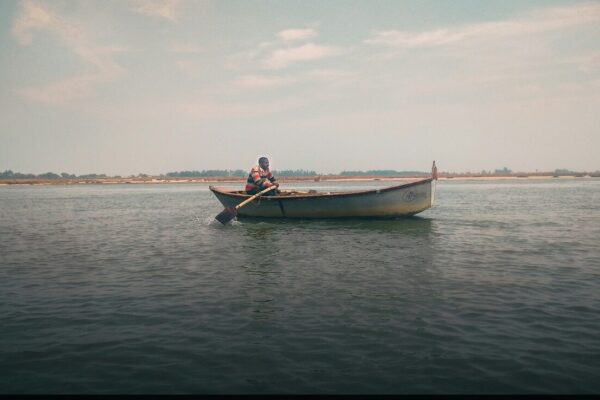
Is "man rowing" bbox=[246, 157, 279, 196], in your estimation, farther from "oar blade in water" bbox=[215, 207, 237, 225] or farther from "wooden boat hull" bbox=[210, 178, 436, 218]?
"oar blade in water" bbox=[215, 207, 237, 225]

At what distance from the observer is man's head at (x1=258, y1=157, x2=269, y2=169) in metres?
22.6

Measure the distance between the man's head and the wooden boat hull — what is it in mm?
1765

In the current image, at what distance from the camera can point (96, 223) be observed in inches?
956

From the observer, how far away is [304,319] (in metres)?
7.11

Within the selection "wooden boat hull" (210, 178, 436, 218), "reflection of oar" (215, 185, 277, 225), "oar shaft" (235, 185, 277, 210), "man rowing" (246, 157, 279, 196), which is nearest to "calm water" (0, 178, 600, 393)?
"wooden boat hull" (210, 178, 436, 218)

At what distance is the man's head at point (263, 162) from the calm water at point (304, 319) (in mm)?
8530

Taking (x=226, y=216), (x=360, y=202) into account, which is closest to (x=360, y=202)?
(x=360, y=202)

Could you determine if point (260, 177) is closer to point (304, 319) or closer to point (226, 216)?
point (226, 216)

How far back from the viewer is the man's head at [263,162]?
74.3ft

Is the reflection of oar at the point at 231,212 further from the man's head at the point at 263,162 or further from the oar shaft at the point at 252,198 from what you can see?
the man's head at the point at 263,162

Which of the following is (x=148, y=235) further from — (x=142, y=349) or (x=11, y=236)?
(x=142, y=349)

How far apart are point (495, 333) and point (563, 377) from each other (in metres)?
1.35

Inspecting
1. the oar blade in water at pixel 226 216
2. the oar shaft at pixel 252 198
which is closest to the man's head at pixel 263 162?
the oar shaft at pixel 252 198

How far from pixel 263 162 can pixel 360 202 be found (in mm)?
5615
